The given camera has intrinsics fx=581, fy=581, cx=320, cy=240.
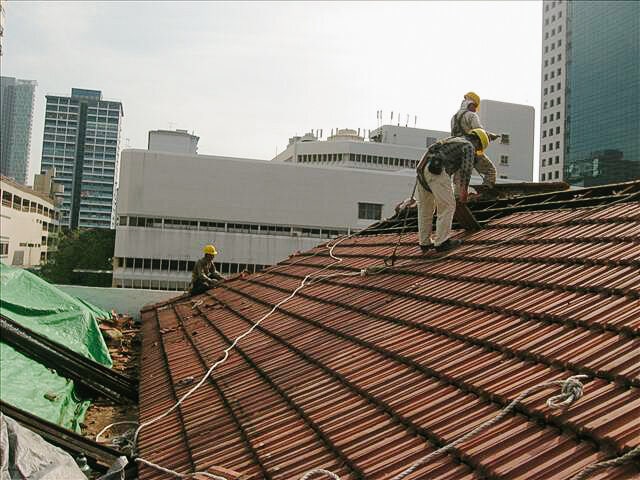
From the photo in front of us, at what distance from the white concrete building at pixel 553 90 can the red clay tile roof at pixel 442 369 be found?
9844 cm

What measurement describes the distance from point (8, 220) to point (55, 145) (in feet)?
326

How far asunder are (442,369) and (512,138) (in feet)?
269

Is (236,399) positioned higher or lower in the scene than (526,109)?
lower

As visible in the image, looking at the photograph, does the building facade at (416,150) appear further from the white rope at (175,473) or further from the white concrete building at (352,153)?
the white rope at (175,473)

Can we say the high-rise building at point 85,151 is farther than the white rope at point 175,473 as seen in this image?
Yes

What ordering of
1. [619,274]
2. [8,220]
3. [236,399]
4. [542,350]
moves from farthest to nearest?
[8,220], [236,399], [619,274], [542,350]

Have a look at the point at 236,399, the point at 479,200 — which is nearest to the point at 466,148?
the point at 479,200

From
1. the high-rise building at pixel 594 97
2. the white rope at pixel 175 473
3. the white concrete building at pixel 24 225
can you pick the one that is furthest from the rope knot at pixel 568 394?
the high-rise building at pixel 594 97

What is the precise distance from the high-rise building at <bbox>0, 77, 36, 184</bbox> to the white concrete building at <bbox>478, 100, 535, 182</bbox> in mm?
158818

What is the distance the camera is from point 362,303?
18.0 feet

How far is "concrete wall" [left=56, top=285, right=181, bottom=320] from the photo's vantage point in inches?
660

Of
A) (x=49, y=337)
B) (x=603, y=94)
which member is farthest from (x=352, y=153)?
(x=49, y=337)

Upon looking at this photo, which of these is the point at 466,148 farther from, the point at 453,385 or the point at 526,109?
the point at 526,109

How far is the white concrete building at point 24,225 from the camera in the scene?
6431 cm
